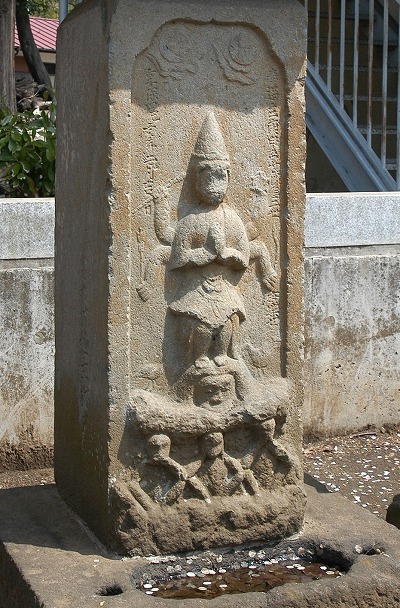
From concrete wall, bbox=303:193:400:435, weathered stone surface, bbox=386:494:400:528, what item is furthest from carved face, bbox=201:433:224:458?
concrete wall, bbox=303:193:400:435

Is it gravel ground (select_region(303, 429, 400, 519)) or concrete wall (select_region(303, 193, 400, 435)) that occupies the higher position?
concrete wall (select_region(303, 193, 400, 435))

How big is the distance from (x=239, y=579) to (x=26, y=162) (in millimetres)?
3597

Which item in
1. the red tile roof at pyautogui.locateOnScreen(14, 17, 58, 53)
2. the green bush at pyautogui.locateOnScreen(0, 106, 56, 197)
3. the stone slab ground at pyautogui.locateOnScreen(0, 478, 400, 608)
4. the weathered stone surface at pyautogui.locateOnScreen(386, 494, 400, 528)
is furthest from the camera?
the red tile roof at pyautogui.locateOnScreen(14, 17, 58, 53)

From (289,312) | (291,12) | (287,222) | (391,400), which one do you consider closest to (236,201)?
(287,222)

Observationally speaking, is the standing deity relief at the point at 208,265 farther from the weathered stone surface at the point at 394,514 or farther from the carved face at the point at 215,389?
the weathered stone surface at the point at 394,514

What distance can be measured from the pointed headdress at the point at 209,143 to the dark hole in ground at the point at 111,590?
1462 mm

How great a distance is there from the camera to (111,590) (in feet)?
11.2

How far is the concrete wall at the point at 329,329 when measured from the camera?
543cm

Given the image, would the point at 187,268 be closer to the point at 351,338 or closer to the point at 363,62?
the point at 351,338

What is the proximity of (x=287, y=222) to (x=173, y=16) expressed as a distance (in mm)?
836

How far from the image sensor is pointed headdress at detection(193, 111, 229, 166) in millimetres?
3629

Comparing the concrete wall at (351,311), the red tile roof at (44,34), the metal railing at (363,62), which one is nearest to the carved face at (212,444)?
the concrete wall at (351,311)

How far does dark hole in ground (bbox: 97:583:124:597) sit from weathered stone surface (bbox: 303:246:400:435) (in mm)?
2829

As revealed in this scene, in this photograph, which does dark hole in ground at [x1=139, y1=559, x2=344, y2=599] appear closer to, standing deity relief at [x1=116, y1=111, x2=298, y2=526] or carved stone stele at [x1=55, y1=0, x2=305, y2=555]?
carved stone stele at [x1=55, y1=0, x2=305, y2=555]
